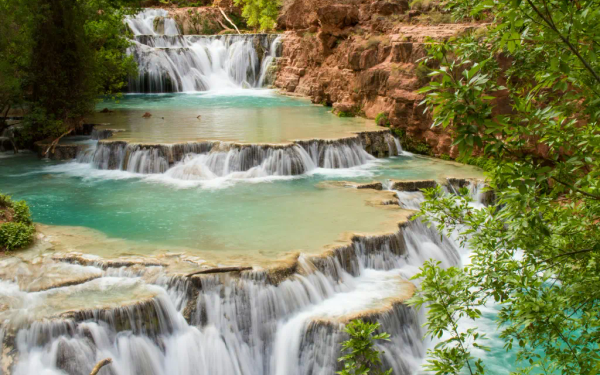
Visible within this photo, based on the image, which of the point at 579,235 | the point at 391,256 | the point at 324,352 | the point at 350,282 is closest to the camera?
the point at 579,235

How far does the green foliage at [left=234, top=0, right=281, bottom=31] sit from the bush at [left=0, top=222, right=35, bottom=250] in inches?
1174

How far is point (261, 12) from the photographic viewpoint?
38094mm

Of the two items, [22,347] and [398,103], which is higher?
[398,103]

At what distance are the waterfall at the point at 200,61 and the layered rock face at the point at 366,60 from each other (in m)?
3.22

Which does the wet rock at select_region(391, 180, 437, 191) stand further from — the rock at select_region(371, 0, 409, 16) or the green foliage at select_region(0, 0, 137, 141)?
the green foliage at select_region(0, 0, 137, 141)

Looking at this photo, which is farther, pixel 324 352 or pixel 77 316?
pixel 324 352

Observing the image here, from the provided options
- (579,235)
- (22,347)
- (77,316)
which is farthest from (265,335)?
(579,235)

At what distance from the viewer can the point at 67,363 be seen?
714 centimetres

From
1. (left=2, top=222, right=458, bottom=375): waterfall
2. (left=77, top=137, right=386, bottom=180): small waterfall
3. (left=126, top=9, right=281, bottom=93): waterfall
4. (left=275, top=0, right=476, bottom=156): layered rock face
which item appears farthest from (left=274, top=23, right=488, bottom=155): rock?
(left=2, top=222, right=458, bottom=375): waterfall

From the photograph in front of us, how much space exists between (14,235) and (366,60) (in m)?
13.7

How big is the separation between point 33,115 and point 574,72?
53.1ft

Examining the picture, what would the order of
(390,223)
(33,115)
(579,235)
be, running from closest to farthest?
1. (579,235)
2. (390,223)
3. (33,115)

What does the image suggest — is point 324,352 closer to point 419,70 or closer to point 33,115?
point 419,70

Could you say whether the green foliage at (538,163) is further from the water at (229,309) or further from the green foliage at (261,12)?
the green foliage at (261,12)
